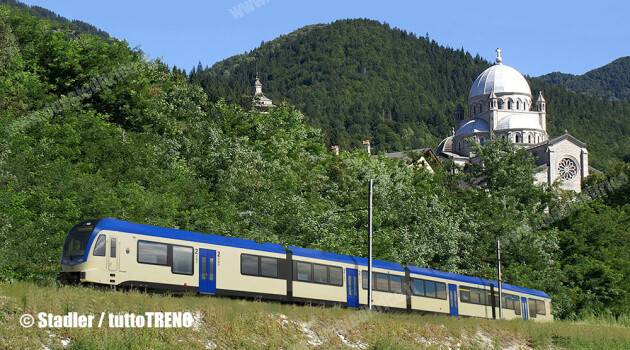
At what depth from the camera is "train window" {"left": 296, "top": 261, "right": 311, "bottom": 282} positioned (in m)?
38.4

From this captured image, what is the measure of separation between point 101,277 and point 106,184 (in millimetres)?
16532

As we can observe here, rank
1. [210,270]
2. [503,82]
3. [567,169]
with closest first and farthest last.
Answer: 1. [210,270]
2. [567,169]
3. [503,82]

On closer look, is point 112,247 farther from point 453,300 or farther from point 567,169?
point 567,169

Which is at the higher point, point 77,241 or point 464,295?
point 77,241

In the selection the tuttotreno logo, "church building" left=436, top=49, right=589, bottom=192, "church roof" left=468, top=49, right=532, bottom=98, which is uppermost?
"church roof" left=468, top=49, right=532, bottom=98

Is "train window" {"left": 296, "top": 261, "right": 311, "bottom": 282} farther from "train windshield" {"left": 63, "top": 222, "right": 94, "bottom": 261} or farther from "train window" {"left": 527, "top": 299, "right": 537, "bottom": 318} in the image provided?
"train window" {"left": 527, "top": 299, "right": 537, "bottom": 318}

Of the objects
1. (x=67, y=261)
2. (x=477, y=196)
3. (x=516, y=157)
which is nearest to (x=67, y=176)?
(x=67, y=261)

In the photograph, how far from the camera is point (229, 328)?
28406 mm

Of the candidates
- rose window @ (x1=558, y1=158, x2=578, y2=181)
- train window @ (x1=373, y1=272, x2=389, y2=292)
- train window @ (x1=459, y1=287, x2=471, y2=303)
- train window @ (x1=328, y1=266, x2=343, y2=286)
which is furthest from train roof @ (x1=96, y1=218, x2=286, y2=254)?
rose window @ (x1=558, y1=158, x2=578, y2=181)

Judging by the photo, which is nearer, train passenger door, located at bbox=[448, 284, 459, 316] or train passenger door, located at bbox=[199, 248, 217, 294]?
train passenger door, located at bbox=[199, 248, 217, 294]

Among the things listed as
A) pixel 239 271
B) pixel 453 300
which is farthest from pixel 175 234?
pixel 453 300

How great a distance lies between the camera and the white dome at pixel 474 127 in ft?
636

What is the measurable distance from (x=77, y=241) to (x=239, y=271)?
6.89 m

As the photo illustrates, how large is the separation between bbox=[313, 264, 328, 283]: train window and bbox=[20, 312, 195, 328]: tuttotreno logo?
1198 centimetres
